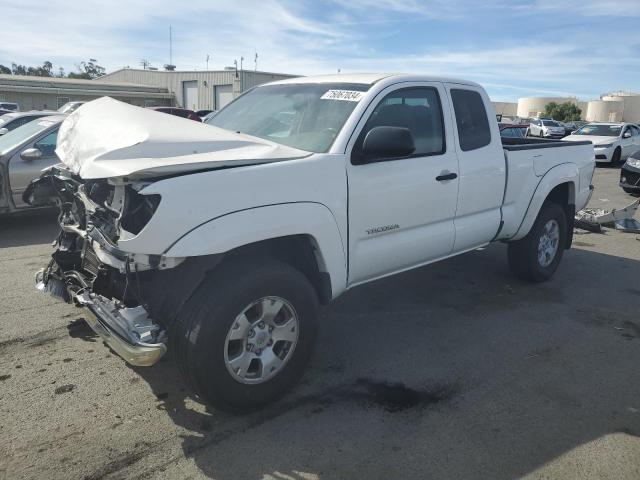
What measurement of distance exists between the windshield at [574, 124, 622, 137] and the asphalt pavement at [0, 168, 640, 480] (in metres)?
18.8

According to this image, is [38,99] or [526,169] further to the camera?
[38,99]

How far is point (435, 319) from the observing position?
4.93 meters

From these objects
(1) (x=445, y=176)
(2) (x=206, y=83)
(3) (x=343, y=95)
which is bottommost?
(1) (x=445, y=176)

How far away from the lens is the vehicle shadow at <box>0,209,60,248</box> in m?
7.00

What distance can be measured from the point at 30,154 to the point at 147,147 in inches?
209

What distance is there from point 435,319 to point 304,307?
199 cm

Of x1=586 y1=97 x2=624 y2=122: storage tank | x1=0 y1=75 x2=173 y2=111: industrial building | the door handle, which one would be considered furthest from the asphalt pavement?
x1=586 y1=97 x2=624 y2=122: storage tank

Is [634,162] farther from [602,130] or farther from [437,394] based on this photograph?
[437,394]

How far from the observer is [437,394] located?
362 centimetres

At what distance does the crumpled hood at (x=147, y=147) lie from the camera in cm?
284

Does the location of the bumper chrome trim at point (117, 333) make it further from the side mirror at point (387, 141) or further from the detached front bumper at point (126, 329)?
the side mirror at point (387, 141)

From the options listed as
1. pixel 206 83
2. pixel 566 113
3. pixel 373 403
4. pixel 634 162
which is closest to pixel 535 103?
pixel 566 113

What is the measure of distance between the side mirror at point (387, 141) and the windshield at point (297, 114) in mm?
259

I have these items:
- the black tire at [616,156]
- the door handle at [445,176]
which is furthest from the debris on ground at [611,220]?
the black tire at [616,156]
